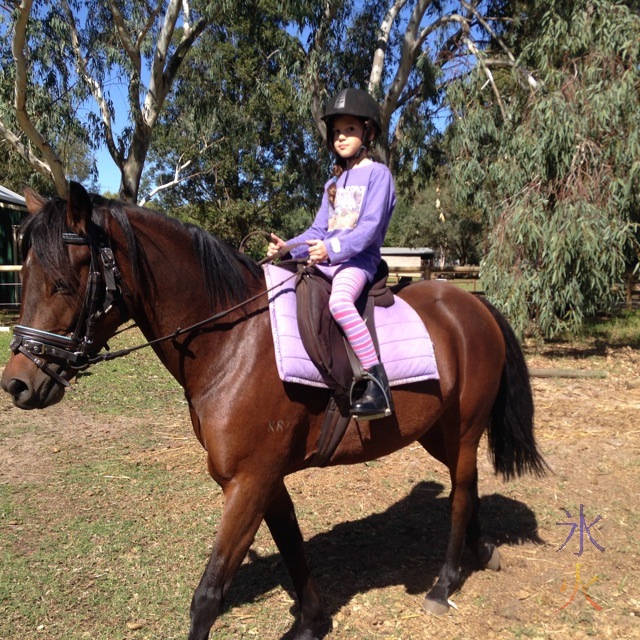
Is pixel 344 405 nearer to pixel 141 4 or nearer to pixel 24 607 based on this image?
pixel 24 607

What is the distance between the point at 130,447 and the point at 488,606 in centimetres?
361

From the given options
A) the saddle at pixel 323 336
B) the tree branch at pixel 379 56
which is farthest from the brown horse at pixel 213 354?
the tree branch at pixel 379 56

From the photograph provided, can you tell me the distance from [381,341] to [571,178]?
8.25 m

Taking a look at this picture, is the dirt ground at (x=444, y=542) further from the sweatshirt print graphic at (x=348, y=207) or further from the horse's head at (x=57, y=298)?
the sweatshirt print graphic at (x=348, y=207)

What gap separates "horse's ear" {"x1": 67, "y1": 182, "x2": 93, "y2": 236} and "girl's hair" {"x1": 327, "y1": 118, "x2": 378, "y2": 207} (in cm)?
127

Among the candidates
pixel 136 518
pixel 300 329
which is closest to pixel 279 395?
pixel 300 329

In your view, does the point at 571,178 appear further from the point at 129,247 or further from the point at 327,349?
the point at 129,247

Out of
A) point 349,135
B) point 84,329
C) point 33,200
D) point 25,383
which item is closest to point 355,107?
point 349,135

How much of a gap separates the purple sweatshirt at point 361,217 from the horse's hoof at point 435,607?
5.87 ft

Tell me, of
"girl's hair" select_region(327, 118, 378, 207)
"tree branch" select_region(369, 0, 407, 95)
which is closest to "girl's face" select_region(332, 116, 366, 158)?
"girl's hair" select_region(327, 118, 378, 207)

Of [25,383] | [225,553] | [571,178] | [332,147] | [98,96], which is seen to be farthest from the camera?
[98,96]

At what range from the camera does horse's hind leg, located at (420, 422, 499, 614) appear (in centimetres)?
311

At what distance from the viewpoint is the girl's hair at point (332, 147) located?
2.81 meters

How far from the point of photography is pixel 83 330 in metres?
2.13
